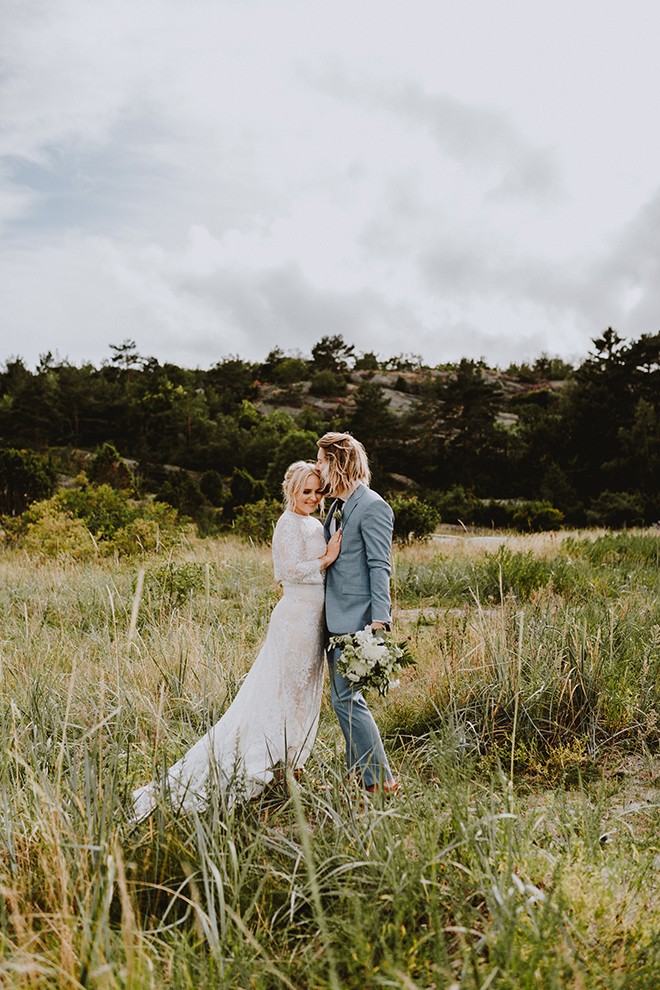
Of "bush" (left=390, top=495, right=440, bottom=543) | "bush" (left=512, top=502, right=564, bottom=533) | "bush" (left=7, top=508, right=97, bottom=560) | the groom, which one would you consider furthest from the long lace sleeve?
"bush" (left=512, top=502, right=564, bottom=533)

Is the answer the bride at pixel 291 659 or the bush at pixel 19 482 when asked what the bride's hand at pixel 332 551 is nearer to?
the bride at pixel 291 659

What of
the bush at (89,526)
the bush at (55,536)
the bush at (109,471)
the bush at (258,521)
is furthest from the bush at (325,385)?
the bush at (55,536)

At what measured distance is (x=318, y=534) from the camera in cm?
351

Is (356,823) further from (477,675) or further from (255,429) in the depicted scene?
(255,429)

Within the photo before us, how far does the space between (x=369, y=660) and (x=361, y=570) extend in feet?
1.62

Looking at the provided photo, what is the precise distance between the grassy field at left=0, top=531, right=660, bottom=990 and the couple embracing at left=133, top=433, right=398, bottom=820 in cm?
24

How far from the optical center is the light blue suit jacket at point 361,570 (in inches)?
131

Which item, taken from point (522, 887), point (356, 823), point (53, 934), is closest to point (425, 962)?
point (522, 887)

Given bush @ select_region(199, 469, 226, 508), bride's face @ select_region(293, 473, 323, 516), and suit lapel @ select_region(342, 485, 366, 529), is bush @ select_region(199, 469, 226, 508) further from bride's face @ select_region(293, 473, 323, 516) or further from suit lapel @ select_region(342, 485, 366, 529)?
suit lapel @ select_region(342, 485, 366, 529)

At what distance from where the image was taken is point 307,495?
355 centimetres

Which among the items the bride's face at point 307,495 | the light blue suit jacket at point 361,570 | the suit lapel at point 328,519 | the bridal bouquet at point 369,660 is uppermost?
the bride's face at point 307,495

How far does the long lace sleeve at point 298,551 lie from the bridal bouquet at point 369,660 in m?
0.40

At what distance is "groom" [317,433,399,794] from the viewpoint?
10.6 ft

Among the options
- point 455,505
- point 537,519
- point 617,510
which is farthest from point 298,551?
point 455,505
